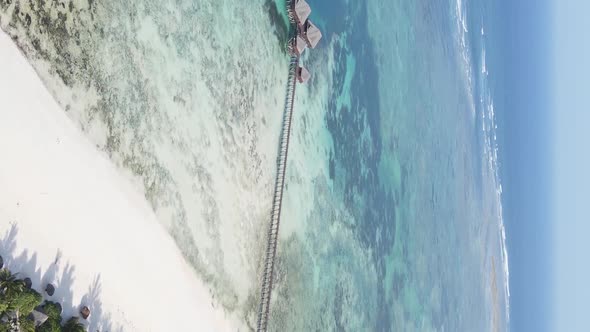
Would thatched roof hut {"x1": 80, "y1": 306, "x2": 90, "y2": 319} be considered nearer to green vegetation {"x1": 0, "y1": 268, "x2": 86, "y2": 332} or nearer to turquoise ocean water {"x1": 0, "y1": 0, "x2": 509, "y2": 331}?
green vegetation {"x1": 0, "y1": 268, "x2": 86, "y2": 332}

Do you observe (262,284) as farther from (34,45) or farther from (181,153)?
(34,45)

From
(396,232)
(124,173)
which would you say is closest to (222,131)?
(124,173)

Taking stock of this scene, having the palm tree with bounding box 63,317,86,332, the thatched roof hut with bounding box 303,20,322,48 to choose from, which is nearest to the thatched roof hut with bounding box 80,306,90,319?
the palm tree with bounding box 63,317,86,332

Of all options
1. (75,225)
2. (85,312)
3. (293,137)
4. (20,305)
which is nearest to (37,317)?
(20,305)

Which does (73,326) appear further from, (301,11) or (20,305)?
(301,11)

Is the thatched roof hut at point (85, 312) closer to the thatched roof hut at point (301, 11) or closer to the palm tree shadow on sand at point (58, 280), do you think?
the palm tree shadow on sand at point (58, 280)

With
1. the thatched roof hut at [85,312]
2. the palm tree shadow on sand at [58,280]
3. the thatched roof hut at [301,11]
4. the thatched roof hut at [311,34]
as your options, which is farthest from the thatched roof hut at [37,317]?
the thatched roof hut at [311,34]
